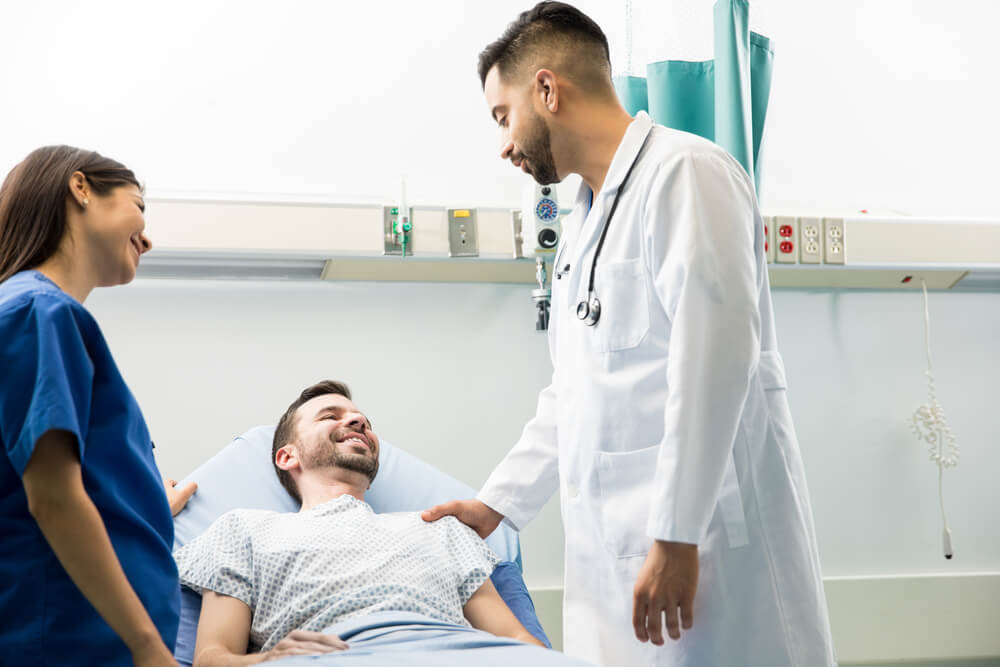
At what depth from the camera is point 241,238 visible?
2455mm

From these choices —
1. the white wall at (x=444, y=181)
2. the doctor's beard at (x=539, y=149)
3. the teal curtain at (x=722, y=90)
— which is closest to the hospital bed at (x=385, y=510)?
the white wall at (x=444, y=181)

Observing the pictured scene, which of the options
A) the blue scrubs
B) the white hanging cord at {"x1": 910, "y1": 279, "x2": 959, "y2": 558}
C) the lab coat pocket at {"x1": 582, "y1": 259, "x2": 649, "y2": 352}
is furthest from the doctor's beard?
the white hanging cord at {"x1": 910, "y1": 279, "x2": 959, "y2": 558}

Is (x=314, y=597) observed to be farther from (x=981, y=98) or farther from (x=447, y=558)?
(x=981, y=98)

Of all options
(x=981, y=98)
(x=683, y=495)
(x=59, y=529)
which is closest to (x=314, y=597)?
(x=59, y=529)

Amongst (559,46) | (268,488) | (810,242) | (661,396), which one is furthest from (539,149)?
(810,242)

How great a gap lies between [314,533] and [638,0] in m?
1.78

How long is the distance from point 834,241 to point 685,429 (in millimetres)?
1756

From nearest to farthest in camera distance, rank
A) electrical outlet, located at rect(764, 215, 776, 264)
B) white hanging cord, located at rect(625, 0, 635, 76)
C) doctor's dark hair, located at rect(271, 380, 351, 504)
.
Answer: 1. doctor's dark hair, located at rect(271, 380, 351, 504)
2. white hanging cord, located at rect(625, 0, 635, 76)
3. electrical outlet, located at rect(764, 215, 776, 264)

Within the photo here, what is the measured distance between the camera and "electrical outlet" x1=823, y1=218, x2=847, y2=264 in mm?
2789

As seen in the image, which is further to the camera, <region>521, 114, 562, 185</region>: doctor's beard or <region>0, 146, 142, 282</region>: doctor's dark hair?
<region>521, 114, 562, 185</region>: doctor's beard

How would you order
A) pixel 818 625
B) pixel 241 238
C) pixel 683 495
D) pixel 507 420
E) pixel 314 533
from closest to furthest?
1. pixel 683 495
2. pixel 818 625
3. pixel 314 533
4. pixel 241 238
5. pixel 507 420

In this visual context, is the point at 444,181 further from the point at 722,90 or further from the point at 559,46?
the point at 559,46

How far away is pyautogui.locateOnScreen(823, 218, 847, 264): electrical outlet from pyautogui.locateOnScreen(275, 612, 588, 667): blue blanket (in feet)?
6.16

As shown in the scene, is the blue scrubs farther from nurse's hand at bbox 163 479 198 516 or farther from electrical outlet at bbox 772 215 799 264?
electrical outlet at bbox 772 215 799 264
